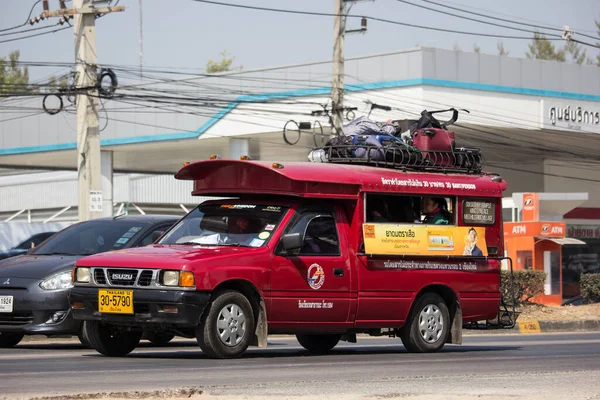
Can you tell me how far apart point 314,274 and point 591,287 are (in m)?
15.8

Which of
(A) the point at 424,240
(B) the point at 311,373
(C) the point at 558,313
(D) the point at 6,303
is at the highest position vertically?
(A) the point at 424,240

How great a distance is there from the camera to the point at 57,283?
528 inches

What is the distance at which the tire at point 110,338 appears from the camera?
1222cm

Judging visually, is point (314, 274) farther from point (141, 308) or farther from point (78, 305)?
point (78, 305)

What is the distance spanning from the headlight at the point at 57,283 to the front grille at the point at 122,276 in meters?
1.83

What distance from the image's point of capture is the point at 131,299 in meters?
11.4

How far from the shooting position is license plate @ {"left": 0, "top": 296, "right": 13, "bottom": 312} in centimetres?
1332

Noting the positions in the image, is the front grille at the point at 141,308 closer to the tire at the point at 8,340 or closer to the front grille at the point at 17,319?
the front grille at the point at 17,319

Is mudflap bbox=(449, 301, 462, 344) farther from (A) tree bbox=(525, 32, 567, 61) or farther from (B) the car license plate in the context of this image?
(A) tree bbox=(525, 32, 567, 61)

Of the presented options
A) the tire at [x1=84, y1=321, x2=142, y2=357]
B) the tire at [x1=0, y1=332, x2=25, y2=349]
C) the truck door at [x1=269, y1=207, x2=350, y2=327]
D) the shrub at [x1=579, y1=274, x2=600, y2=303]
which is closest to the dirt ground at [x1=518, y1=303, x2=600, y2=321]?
the shrub at [x1=579, y1=274, x2=600, y2=303]

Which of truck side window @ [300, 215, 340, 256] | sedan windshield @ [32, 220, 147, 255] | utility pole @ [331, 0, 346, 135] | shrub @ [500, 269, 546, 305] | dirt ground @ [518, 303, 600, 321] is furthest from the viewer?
utility pole @ [331, 0, 346, 135]

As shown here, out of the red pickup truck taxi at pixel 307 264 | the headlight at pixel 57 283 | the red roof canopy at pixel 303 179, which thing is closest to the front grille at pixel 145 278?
the red pickup truck taxi at pixel 307 264

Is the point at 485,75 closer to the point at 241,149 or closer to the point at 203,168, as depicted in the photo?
the point at 241,149

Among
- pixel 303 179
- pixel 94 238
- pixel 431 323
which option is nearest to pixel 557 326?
pixel 431 323
